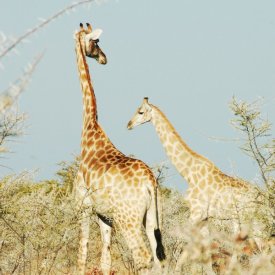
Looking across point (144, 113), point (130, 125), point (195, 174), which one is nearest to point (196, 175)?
point (195, 174)

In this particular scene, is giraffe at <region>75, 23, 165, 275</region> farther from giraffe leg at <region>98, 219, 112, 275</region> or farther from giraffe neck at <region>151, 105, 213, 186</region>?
giraffe neck at <region>151, 105, 213, 186</region>

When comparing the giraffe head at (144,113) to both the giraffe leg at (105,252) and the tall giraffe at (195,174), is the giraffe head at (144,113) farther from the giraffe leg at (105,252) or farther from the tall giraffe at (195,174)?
the giraffe leg at (105,252)

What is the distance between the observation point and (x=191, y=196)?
957cm

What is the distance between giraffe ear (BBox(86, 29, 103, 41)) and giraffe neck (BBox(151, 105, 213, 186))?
1.55 meters

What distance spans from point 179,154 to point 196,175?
21.9 inches

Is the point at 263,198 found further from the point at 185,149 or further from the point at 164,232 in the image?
the point at 164,232

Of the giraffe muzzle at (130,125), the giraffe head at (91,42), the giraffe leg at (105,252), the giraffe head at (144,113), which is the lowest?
the giraffe leg at (105,252)

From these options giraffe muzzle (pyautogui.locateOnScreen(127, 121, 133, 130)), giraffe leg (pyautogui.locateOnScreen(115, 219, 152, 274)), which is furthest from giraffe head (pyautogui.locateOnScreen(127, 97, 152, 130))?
giraffe leg (pyautogui.locateOnScreen(115, 219, 152, 274))

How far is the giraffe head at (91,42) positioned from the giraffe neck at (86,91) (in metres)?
0.05

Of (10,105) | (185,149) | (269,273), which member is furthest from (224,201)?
(10,105)

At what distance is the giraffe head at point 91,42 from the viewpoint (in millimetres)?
9938

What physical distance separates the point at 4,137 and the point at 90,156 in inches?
64.5

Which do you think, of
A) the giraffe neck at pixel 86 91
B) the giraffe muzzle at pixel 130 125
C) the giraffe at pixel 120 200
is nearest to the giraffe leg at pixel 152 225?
the giraffe at pixel 120 200

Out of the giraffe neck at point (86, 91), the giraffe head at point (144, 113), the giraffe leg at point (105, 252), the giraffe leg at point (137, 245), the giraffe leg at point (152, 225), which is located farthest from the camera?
the giraffe head at point (144, 113)
